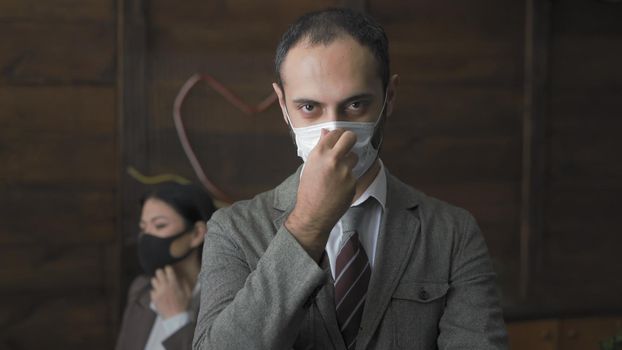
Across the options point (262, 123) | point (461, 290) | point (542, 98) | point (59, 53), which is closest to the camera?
point (461, 290)

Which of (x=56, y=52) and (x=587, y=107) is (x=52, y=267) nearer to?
(x=56, y=52)

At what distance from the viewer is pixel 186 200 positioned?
2830 millimetres

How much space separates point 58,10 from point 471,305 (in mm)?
2365

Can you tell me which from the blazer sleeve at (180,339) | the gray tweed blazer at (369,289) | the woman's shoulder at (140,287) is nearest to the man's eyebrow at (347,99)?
the gray tweed blazer at (369,289)

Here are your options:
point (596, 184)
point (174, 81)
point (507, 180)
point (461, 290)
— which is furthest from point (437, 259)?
point (596, 184)

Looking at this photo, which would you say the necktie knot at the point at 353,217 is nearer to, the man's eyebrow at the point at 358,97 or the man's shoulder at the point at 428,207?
the man's shoulder at the point at 428,207

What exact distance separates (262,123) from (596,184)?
1558 mm

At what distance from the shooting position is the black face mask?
2.79 metres

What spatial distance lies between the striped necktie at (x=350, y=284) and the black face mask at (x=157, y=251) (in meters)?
1.45

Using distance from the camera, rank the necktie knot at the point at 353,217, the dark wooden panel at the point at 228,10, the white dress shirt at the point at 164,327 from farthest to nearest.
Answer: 1. the dark wooden panel at the point at 228,10
2. the white dress shirt at the point at 164,327
3. the necktie knot at the point at 353,217

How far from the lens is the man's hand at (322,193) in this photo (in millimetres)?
1241

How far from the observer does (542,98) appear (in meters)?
3.87

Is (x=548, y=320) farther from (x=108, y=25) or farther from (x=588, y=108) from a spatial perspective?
(x=108, y=25)

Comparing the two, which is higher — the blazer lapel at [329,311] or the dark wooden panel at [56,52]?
the dark wooden panel at [56,52]
